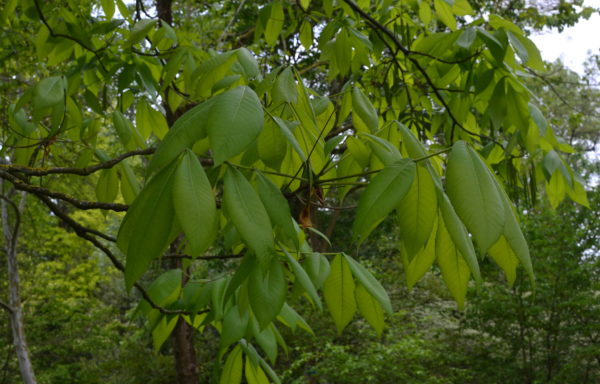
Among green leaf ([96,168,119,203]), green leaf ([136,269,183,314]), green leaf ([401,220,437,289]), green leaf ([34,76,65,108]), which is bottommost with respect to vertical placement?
green leaf ([401,220,437,289])

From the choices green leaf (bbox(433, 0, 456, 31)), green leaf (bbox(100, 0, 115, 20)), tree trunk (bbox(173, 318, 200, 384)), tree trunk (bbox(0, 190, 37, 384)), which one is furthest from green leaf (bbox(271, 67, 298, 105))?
tree trunk (bbox(0, 190, 37, 384))

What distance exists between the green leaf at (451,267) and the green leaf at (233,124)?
255mm

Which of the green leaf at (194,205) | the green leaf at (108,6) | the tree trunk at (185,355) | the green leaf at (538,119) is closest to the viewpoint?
the green leaf at (194,205)

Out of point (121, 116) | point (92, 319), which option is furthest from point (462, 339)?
point (121, 116)

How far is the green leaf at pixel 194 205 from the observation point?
452mm

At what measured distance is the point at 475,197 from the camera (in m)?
0.50

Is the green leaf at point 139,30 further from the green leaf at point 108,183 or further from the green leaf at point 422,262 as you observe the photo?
the green leaf at point 422,262

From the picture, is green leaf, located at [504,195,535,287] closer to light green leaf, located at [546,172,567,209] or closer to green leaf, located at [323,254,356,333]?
green leaf, located at [323,254,356,333]

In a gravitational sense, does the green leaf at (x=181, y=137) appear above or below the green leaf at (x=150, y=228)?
above

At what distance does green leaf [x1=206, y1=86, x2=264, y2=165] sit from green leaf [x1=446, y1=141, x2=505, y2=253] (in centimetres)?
19

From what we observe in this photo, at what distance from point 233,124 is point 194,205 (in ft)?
0.27

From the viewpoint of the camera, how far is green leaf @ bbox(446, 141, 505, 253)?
1.59 ft

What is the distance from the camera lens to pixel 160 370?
7.88 metres

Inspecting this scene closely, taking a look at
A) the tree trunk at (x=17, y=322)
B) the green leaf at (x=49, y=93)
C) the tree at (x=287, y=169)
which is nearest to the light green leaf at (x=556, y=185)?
the tree at (x=287, y=169)
